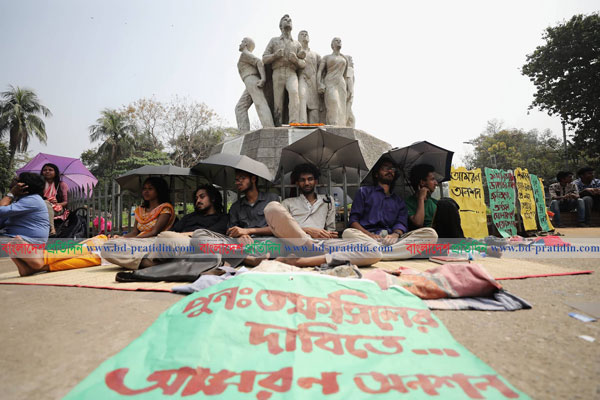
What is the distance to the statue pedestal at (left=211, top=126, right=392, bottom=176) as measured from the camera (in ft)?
20.8

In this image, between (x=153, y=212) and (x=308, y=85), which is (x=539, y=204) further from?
(x=153, y=212)

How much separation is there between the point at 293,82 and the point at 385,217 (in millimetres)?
4693

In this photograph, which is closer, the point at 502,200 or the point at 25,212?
the point at 25,212

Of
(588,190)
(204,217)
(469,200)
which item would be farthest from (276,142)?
(588,190)

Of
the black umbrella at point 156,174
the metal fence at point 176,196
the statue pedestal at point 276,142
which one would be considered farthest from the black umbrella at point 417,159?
the black umbrella at point 156,174

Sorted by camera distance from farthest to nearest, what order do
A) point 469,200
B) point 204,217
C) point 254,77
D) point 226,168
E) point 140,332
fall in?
point 254,77 → point 469,200 → point 226,168 → point 204,217 → point 140,332

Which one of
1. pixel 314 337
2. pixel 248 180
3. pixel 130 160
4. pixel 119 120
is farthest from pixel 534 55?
pixel 119 120

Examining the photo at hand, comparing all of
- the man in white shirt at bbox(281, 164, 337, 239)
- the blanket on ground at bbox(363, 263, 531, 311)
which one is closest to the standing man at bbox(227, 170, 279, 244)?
the man in white shirt at bbox(281, 164, 337, 239)

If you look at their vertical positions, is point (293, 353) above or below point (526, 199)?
below

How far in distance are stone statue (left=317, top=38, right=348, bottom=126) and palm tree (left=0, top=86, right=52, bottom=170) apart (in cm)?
3102

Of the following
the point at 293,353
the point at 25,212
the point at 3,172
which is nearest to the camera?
the point at 293,353

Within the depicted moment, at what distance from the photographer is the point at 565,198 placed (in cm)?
831

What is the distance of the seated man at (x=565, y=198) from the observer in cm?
817

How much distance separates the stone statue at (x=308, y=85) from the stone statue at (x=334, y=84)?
0.60ft
